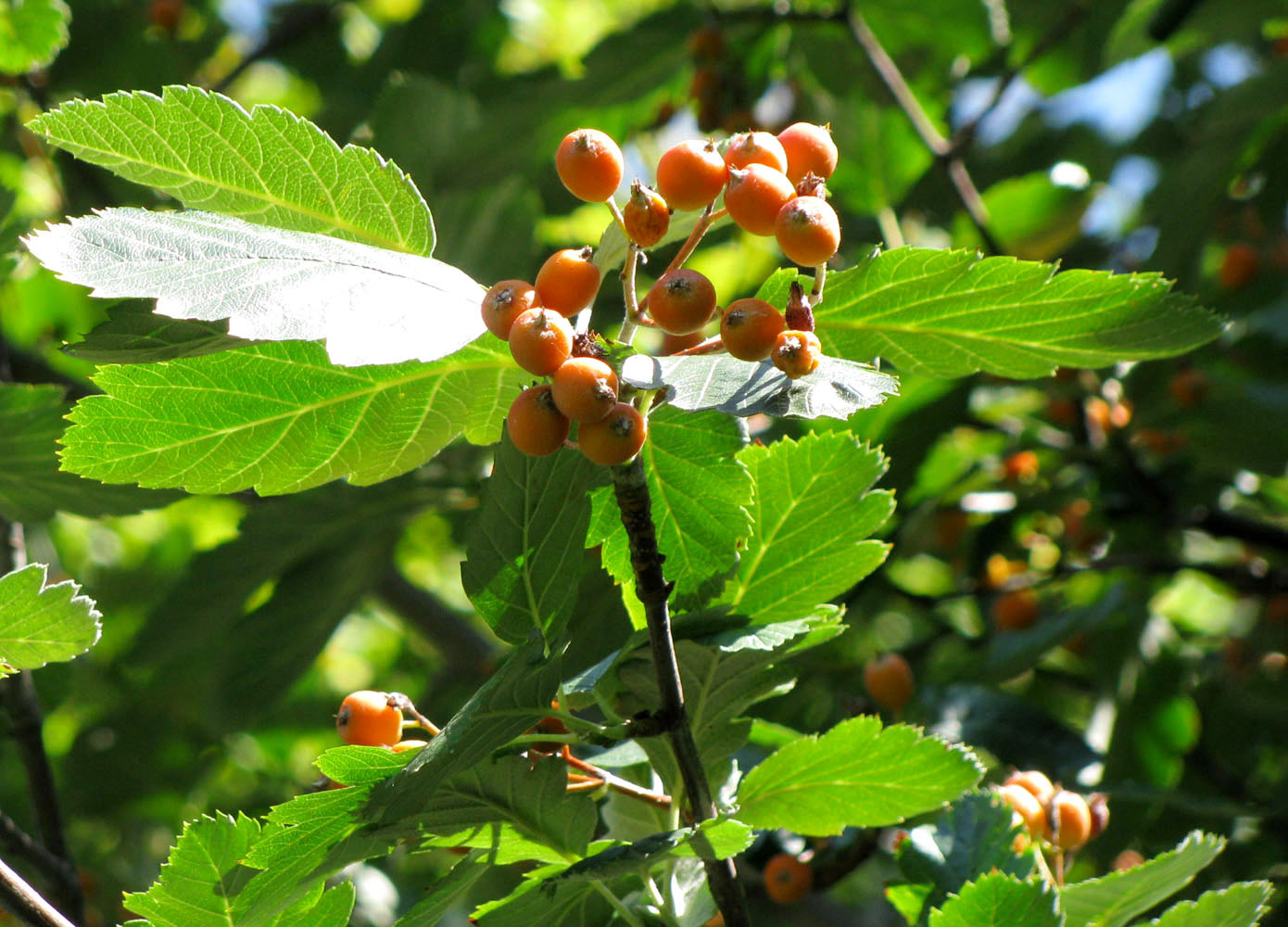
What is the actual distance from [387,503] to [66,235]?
157cm

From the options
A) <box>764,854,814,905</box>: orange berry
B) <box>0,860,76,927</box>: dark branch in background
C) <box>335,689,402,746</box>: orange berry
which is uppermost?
<box>0,860,76,927</box>: dark branch in background

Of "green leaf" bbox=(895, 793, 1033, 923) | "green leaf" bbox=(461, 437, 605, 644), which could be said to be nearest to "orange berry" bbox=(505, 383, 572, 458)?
"green leaf" bbox=(461, 437, 605, 644)

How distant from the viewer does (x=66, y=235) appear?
90cm

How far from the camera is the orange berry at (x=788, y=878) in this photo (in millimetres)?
1738

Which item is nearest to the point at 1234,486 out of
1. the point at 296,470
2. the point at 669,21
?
the point at 669,21

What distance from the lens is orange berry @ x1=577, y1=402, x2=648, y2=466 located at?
0.91 m

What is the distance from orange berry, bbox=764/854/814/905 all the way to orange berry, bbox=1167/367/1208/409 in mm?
1865

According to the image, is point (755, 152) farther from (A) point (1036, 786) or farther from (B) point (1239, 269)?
(B) point (1239, 269)

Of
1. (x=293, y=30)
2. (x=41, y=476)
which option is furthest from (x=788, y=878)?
(x=293, y=30)

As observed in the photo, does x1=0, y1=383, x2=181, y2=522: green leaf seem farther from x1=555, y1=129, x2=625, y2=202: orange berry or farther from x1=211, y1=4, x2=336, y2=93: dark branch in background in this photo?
x1=211, y1=4, x2=336, y2=93: dark branch in background

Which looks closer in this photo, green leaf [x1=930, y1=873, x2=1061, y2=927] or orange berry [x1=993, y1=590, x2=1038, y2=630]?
green leaf [x1=930, y1=873, x2=1061, y2=927]

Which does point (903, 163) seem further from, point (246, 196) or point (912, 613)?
point (246, 196)

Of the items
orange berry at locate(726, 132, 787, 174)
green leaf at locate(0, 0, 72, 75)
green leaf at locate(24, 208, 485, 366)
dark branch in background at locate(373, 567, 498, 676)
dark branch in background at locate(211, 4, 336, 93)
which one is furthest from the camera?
dark branch in background at locate(211, 4, 336, 93)

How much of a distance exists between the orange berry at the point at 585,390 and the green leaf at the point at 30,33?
1.63 meters
